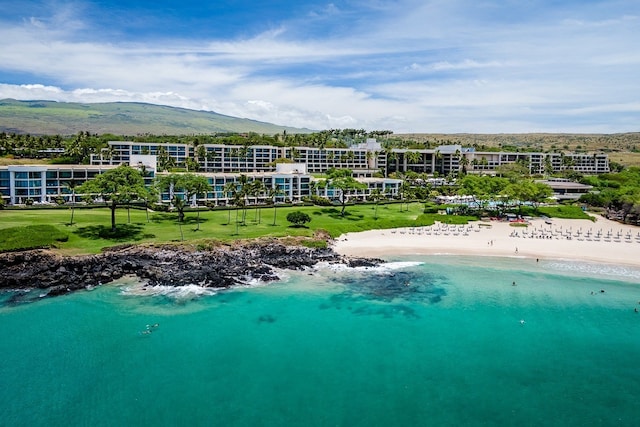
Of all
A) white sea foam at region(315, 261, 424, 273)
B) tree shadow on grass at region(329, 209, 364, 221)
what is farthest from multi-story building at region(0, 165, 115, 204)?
white sea foam at region(315, 261, 424, 273)

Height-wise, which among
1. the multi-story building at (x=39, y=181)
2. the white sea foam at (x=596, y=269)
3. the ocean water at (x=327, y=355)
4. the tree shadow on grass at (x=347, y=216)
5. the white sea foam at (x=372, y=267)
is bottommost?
the ocean water at (x=327, y=355)

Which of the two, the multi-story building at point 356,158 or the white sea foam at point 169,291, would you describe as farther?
the multi-story building at point 356,158

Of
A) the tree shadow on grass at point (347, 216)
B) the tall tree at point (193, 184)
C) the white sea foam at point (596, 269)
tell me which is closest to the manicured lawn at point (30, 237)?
the tall tree at point (193, 184)

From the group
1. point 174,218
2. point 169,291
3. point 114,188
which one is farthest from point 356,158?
point 169,291

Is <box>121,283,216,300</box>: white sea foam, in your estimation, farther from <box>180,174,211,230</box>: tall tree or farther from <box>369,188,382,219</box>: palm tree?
<box>369,188,382,219</box>: palm tree

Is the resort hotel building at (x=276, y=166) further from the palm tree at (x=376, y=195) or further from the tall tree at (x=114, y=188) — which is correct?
the tall tree at (x=114, y=188)

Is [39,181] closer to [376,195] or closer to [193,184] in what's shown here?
[193,184]

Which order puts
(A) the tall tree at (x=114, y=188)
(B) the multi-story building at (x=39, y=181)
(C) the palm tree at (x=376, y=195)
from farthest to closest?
(C) the palm tree at (x=376, y=195) < (B) the multi-story building at (x=39, y=181) < (A) the tall tree at (x=114, y=188)

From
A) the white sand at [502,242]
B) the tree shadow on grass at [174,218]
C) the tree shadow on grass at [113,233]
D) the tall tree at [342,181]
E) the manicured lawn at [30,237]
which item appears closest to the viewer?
the manicured lawn at [30,237]

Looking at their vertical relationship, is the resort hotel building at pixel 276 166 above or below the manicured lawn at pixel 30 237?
above
